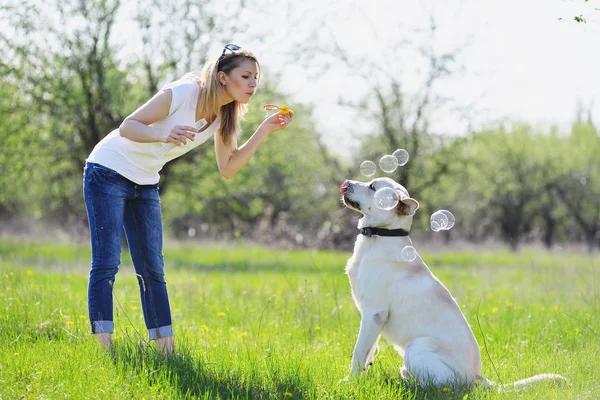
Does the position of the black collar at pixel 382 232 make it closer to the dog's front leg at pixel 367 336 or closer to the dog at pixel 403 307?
the dog at pixel 403 307

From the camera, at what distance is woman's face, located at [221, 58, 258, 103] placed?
4336 millimetres

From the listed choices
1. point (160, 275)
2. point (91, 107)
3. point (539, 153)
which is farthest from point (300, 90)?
point (539, 153)

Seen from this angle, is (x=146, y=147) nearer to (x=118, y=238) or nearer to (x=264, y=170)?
(x=118, y=238)

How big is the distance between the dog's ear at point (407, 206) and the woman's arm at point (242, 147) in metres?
0.99

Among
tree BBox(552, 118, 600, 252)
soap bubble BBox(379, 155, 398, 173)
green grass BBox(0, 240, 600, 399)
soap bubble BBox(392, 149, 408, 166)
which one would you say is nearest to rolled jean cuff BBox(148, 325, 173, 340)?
green grass BBox(0, 240, 600, 399)

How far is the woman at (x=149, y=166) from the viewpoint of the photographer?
418 cm

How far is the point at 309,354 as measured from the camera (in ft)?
15.4

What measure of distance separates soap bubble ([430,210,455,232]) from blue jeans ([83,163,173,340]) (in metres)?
1.86

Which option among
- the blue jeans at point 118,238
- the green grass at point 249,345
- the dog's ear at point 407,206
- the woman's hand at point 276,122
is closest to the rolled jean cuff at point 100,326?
the blue jeans at point 118,238

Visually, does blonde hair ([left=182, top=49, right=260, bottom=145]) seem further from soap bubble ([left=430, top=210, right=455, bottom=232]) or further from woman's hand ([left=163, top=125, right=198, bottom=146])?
soap bubble ([left=430, top=210, right=455, bottom=232])

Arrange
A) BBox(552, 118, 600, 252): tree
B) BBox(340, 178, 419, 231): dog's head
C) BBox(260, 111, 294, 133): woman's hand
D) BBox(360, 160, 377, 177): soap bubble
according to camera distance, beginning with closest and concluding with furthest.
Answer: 1. BBox(340, 178, 419, 231): dog's head
2. BBox(260, 111, 294, 133): woman's hand
3. BBox(360, 160, 377, 177): soap bubble
4. BBox(552, 118, 600, 252): tree

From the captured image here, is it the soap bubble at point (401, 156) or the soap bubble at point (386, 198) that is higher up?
the soap bubble at point (401, 156)

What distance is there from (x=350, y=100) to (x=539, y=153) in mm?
14075

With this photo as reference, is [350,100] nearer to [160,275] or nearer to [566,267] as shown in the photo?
[566,267]
